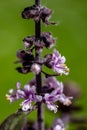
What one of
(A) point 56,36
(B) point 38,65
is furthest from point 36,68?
(A) point 56,36

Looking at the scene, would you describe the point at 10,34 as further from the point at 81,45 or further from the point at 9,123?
the point at 9,123

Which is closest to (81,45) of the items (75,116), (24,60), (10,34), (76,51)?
(76,51)

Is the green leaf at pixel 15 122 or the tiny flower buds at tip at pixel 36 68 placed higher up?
the tiny flower buds at tip at pixel 36 68

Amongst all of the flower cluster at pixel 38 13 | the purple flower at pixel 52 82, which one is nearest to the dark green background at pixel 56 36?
the purple flower at pixel 52 82

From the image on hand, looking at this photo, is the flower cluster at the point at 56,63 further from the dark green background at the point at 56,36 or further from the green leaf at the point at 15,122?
the dark green background at the point at 56,36

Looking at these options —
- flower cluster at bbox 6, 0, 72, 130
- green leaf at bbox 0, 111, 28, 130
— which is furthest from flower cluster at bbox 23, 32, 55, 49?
green leaf at bbox 0, 111, 28, 130

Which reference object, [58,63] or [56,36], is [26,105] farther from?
[56,36]
